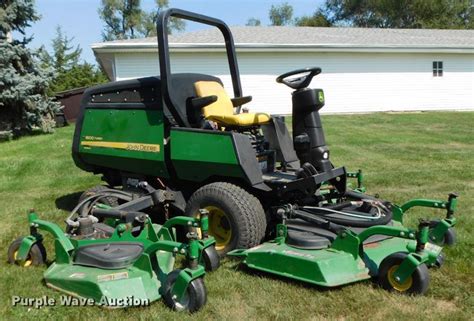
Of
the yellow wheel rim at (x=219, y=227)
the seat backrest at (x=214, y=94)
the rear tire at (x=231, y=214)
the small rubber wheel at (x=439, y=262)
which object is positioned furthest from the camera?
the seat backrest at (x=214, y=94)

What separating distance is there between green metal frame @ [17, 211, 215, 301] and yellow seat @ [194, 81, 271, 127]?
3.75 ft

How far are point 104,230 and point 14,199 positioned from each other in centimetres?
322

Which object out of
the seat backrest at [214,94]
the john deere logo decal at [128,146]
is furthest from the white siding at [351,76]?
the seat backrest at [214,94]

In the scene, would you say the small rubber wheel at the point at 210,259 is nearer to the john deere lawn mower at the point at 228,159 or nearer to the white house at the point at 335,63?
the john deere lawn mower at the point at 228,159

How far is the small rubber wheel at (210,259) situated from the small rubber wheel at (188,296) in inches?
23.9

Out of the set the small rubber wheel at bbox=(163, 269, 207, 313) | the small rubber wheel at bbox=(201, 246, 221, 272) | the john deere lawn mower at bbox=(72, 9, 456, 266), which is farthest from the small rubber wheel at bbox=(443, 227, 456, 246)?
the small rubber wheel at bbox=(163, 269, 207, 313)

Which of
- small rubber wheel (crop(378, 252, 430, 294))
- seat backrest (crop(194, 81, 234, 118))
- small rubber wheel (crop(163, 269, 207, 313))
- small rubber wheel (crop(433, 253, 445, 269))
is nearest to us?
small rubber wheel (crop(163, 269, 207, 313))

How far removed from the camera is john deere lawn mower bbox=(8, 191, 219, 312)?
10.3ft

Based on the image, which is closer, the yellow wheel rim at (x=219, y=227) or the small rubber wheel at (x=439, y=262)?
the small rubber wheel at (x=439, y=262)

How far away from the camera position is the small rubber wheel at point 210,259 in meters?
3.75

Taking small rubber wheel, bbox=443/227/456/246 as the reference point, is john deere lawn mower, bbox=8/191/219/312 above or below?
above

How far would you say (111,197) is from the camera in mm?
4801

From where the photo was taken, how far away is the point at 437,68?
759 inches

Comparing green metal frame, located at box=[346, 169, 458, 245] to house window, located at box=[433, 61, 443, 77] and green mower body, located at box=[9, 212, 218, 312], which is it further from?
house window, located at box=[433, 61, 443, 77]
